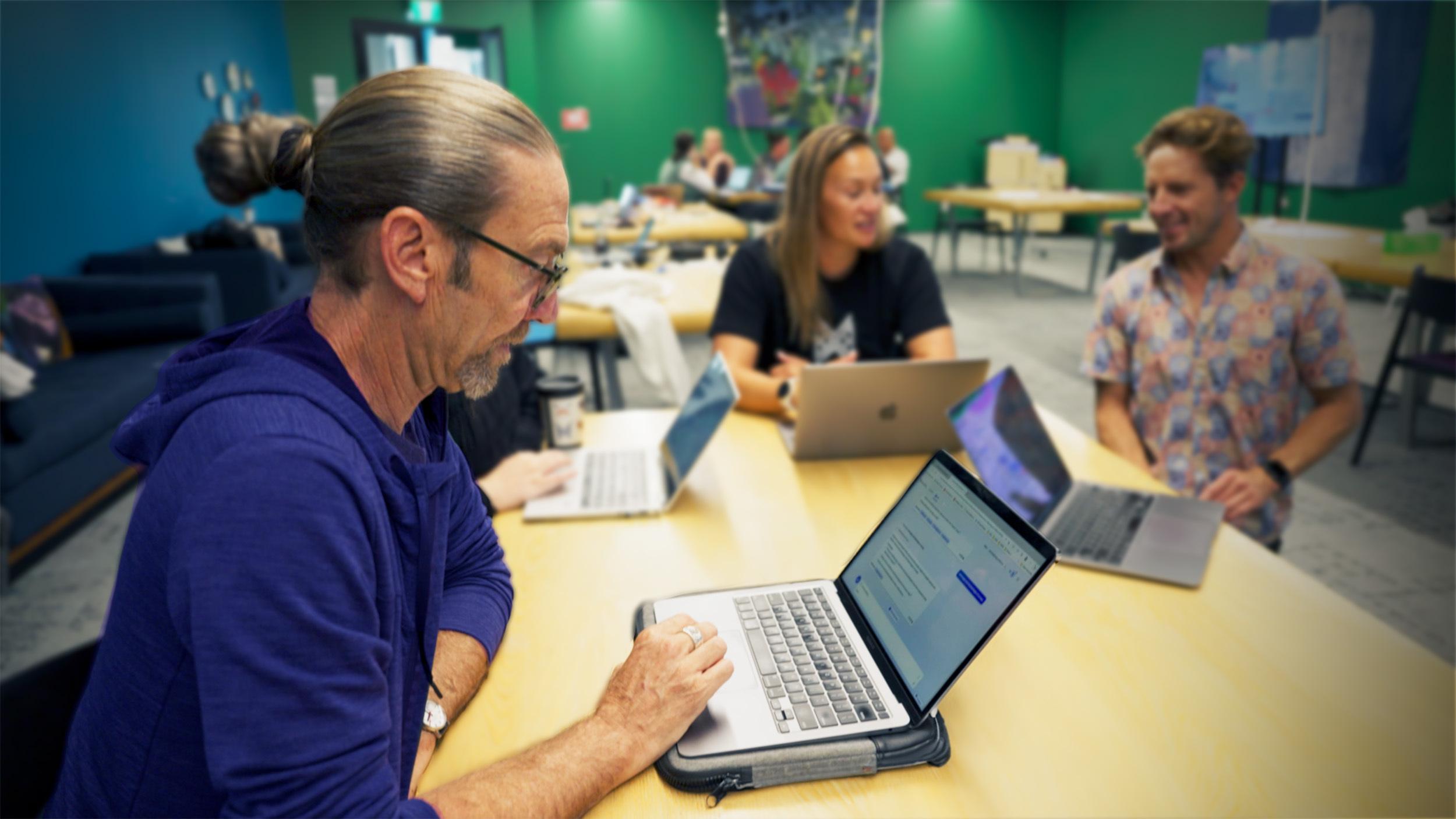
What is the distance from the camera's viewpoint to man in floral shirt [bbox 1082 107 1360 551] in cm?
175

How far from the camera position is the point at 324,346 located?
69cm

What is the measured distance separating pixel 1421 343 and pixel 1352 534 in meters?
1.29

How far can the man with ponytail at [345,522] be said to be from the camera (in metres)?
0.55

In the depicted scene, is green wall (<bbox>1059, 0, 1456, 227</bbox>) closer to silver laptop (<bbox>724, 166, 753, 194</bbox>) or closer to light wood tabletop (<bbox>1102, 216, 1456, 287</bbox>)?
light wood tabletop (<bbox>1102, 216, 1456, 287</bbox>)

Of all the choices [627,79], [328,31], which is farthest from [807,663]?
[627,79]

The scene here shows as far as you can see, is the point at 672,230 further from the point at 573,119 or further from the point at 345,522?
the point at 573,119

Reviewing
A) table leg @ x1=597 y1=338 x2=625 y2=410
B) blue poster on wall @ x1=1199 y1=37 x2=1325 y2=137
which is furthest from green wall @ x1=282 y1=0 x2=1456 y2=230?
table leg @ x1=597 y1=338 x2=625 y2=410

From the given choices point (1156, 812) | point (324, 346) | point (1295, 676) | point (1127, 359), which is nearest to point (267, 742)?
point (324, 346)

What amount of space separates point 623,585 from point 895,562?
0.42 metres

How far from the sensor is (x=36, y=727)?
41.6 inches

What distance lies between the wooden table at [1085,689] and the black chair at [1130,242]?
414 centimetres

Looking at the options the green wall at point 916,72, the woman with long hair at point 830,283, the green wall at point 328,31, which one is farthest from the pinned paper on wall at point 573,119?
the woman with long hair at point 830,283

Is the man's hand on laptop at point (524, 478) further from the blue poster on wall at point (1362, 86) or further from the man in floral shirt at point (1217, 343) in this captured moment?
the blue poster on wall at point (1362, 86)

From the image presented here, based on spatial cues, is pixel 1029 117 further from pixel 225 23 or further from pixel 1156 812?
pixel 1156 812
